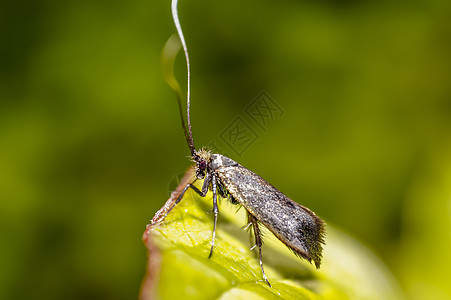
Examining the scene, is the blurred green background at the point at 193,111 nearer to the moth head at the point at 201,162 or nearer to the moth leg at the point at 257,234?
the moth head at the point at 201,162

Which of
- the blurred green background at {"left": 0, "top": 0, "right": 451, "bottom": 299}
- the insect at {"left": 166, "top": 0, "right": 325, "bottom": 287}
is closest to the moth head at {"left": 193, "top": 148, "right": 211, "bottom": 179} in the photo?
the insect at {"left": 166, "top": 0, "right": 325, "bottom": 287}

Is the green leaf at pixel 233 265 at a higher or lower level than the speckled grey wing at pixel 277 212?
lower

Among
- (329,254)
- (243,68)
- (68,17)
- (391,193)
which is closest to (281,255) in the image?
(329,254)

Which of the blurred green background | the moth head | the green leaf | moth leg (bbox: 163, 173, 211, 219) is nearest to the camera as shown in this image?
the green leaf

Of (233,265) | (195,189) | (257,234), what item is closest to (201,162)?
(195,189)

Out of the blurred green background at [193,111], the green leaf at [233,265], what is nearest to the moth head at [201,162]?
the green leaf at [233,265]

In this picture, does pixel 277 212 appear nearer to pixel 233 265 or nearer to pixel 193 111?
pixel 233 265

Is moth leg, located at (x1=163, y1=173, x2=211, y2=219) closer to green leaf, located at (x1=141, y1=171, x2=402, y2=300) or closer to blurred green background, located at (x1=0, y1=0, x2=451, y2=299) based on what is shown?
green leaf, located at (x1=141, y1=171, x2=402, y2=300)

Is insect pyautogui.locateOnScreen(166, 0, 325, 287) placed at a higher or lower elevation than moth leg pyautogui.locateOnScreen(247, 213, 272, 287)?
higher
